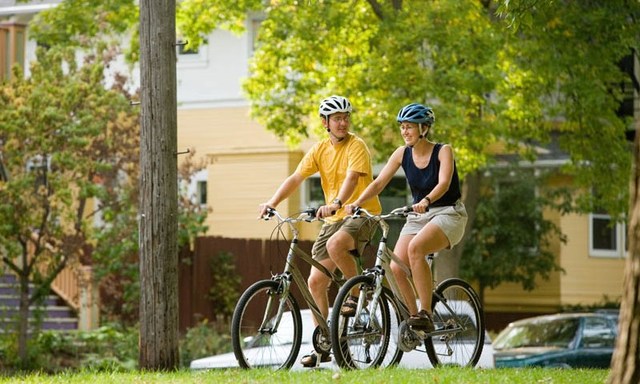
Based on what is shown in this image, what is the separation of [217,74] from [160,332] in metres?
23.4

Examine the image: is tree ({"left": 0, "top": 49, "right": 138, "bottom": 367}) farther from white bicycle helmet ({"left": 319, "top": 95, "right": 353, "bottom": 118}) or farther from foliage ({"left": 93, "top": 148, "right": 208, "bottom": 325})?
white bicycle helmet ({"left": 319, "top": 95, "right": 353, "bottom": 118})

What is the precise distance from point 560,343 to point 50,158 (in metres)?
10.1

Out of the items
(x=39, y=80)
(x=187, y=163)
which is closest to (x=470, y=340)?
(x=39, y=80)

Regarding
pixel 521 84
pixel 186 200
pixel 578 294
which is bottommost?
pixel 578 294

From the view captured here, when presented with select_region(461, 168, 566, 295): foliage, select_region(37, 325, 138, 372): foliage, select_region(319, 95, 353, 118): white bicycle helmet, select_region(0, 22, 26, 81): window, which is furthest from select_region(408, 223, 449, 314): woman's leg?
select_region(461, 168, 566, 295): foliage

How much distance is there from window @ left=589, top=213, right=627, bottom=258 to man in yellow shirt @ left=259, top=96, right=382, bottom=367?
80.3 ft

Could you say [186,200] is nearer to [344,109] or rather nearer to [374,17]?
[374,17]

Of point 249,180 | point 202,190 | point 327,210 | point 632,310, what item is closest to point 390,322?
point 327,210

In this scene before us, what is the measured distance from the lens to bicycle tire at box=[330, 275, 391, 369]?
36.7ft

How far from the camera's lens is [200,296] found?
30.2 metres

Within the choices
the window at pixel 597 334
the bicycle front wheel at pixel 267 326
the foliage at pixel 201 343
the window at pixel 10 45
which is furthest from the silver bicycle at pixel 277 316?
the window at pixel 10 45

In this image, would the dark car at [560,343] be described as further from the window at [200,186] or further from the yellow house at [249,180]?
the window at [200,186]

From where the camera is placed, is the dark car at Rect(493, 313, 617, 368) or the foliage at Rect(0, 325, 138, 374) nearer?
the dark car at Rect(493, 313, 617, 368)

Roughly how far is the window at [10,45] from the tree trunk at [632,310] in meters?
21.9
